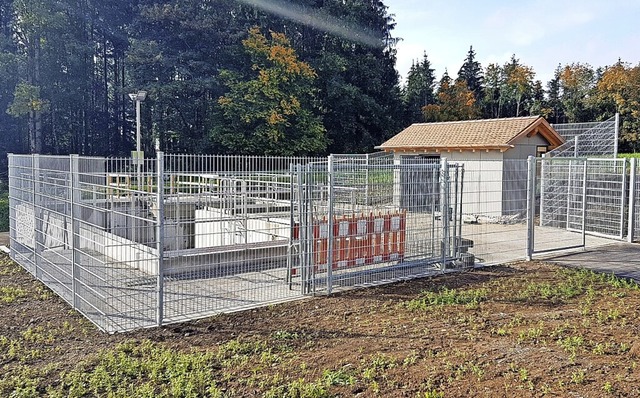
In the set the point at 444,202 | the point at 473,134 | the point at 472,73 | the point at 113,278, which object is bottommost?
the point at 113,278

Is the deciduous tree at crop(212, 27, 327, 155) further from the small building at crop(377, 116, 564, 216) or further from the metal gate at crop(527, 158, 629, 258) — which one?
the metal gate at crop(527, 158, 629, 258)

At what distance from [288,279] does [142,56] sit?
947 inches

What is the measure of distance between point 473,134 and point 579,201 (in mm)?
4897

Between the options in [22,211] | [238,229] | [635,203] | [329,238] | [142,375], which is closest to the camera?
[142,375]

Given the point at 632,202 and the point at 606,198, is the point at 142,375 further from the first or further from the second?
the point at 606,198

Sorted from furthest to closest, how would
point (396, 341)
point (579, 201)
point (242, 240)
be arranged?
point (579, 201), point (242, 240), point (396, 341)

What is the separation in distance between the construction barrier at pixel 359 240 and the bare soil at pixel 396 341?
0.53 m

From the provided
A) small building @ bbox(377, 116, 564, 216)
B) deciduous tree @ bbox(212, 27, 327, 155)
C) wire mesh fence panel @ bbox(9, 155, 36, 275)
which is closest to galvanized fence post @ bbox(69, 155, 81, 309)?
wire mesh fence panel @ bbox(9, 155, 36, 275)

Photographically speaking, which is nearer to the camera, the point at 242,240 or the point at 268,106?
the point at 242,240

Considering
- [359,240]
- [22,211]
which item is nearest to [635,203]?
[359,240]

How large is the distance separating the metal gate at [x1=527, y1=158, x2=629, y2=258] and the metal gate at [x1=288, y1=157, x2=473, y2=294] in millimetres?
3519

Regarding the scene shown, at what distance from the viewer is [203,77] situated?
29.0m

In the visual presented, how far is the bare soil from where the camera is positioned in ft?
12.7

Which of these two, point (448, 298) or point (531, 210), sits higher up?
point (531, 210)
